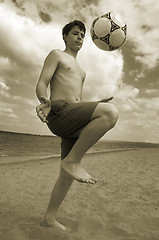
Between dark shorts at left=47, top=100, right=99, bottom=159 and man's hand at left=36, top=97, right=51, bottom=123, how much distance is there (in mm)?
238

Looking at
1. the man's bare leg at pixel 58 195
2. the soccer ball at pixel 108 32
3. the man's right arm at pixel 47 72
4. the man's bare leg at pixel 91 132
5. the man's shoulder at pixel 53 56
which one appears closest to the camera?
the man's bare leg at pixel 91 132

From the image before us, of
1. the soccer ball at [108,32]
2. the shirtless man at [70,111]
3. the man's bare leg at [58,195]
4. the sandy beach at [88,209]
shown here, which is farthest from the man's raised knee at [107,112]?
the sandy beach at [88,209]

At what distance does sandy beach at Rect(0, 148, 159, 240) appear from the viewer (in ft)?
9.95

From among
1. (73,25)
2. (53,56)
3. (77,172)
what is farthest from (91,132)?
(73,25)

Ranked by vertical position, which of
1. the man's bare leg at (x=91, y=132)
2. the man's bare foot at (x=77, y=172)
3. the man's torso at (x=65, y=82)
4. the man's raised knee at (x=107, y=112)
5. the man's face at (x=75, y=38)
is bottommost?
the man's bare foot at (x=77, y=172)

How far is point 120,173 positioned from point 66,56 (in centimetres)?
532

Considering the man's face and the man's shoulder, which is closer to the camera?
the man's shoulder

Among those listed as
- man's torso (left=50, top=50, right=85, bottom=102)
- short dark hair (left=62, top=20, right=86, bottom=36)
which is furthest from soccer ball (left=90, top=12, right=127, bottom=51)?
man's torso (left=50, top=50, right=85, bottom=102)

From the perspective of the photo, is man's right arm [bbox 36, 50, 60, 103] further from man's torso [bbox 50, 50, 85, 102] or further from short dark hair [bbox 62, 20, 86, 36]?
short dark hair [bbox 62, 20, 86, 36]

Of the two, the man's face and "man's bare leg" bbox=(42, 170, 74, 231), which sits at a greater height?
the man's face

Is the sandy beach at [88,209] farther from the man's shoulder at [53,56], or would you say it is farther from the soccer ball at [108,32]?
Result: the soccer ball at [108,32]

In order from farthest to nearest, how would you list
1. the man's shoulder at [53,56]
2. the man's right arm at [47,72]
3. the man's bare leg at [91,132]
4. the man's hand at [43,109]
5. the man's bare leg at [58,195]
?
the man's bare leg at [58,195]
the man's shoulder at [53,56]
the man's right arm at [47,72]
the man's bare leg at [91,132]
the man's hand at [43,109]

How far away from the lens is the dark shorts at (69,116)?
8.04 ft

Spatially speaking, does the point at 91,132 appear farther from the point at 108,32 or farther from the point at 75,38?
the point at 108,32
